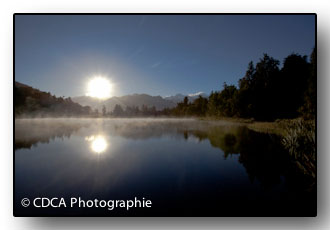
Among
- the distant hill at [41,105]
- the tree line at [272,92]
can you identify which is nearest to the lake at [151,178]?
the distant hill at [41,105]

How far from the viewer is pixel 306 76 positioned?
16.0 ft

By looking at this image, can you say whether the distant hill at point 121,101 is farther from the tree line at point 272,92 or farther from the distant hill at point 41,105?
the tree line at point 272,92

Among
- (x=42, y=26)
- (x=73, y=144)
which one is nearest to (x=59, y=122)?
(x=73, y=144)

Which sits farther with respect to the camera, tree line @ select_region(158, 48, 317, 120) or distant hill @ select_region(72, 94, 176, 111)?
distant hill @ select_region(72, 94, 176, 111)

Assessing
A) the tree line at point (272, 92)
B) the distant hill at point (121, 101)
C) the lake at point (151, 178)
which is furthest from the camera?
the distant hill at point (121, 101)

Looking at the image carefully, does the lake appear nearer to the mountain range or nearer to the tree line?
the mountain range

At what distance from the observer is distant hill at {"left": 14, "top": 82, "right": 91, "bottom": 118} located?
15.1ft

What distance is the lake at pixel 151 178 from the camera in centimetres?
389

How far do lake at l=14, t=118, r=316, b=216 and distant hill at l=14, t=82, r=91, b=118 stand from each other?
0.88ft

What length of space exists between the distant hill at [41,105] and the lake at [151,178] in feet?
0.88

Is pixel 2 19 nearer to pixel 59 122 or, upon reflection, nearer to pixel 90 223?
pixel 59 122

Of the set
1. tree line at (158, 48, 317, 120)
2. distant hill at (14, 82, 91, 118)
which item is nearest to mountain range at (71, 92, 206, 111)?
distant hill at (14, 82, 91, 118)

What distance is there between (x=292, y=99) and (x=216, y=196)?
380 centimetres

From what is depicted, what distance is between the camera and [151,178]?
16.1ft
